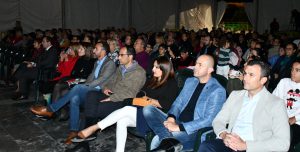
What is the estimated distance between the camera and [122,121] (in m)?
3.70

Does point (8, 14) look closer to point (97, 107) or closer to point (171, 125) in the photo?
point (97, 107)

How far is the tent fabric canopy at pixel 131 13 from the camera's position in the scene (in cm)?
1377

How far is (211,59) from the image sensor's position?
3377 millimetres

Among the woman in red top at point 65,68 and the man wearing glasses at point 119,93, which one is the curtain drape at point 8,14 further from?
the man wearing glasses at point 119,93

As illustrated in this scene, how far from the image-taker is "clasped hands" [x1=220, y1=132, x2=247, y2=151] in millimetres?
2703

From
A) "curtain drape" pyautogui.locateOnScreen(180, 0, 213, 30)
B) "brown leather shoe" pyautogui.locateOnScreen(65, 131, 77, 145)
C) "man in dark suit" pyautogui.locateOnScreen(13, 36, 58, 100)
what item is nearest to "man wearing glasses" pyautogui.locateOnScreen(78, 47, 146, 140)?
"brown leather shoe" pyautogui.locateOnScreen(65, 131, 77, 145)

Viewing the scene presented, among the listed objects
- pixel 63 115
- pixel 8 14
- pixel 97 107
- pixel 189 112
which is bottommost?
pixel 63 115

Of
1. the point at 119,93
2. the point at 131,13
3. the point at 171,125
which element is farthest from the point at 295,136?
the point at 131,13

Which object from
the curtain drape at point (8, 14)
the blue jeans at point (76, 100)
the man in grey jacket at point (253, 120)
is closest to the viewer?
the man in grey jacket at point (253, 120)

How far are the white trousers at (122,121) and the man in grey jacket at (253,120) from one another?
3.32ft

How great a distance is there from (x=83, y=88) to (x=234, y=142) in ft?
8.38

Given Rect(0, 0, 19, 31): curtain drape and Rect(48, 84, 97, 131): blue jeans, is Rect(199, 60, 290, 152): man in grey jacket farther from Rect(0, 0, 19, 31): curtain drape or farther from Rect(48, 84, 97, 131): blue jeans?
Rect(0, 0, 19, 31): curtain drape

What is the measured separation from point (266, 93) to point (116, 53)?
Result: 143 inches

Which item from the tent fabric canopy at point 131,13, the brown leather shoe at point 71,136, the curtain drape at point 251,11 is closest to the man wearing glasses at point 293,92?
the brown leather shoe at point 71,136
